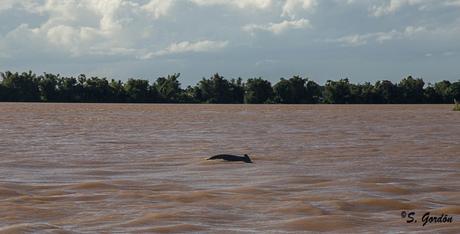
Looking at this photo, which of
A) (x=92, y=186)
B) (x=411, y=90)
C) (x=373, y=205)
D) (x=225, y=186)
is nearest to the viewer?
(x=373, y=205)

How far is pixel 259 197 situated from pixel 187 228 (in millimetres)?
1942

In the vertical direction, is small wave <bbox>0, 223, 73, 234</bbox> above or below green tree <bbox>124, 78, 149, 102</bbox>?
below

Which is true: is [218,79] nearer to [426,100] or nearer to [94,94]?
[94,94]

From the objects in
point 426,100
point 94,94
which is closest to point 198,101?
point 94,94

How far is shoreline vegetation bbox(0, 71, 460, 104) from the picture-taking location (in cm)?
7244

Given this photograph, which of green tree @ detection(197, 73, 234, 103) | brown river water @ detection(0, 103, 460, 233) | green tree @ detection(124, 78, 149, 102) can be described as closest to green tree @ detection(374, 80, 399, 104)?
green tree @ detection(197, 73, 234, 103)

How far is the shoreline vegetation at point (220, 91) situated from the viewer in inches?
2852

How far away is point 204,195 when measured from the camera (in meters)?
9.13

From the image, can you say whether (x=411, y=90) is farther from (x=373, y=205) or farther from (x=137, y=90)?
(x=373, y=205)

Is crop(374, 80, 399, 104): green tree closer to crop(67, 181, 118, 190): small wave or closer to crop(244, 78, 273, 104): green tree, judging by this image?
crop(244, 78, 273, 104): green tree

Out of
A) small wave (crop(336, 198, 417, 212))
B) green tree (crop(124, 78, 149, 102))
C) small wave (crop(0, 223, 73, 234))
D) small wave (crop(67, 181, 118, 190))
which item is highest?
green tree (crop(124, 78, 149, 102))


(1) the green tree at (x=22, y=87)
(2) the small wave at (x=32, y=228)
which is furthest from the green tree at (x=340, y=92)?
(2) the small wave at (x=32, y=228)

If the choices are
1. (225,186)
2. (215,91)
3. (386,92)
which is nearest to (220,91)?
(215,91)

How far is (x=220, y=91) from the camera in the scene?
75375 mm
